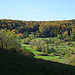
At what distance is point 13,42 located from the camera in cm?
5672

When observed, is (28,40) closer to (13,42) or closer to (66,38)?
(66,38)

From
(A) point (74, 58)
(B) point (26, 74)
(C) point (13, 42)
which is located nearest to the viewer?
(B) point (26, 74)

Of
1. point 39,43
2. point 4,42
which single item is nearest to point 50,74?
point 4,42

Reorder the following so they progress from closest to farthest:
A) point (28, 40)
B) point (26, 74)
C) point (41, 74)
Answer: point (26, 74), point (41, 74), point (28, 40)

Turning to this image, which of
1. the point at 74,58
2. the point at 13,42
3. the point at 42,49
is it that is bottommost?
the point at 42,49

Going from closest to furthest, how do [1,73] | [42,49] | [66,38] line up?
[1,73], [42,49], [66,38]

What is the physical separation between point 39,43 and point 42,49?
56.7ft

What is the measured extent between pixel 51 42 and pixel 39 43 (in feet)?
111

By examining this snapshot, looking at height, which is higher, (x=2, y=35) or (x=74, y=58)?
(x=2, y=35)

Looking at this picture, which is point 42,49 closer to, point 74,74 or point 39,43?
point 39,43

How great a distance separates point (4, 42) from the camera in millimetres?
52500

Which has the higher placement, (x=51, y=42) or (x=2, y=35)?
(x=2, y=35)

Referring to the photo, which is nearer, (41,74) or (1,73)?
(1,73)

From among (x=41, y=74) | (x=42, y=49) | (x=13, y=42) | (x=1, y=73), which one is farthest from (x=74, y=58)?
(x=42, y=49)
